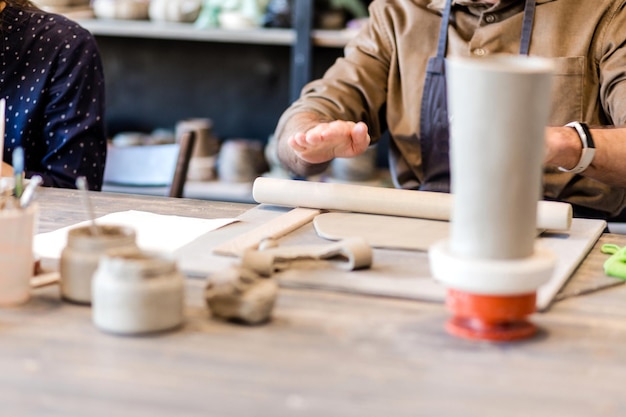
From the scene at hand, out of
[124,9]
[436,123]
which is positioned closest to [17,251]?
[436,123]

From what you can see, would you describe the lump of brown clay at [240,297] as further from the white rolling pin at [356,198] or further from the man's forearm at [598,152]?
the man's forearm at [598,152]

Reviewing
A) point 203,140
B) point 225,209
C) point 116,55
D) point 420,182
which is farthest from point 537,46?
point 116,55

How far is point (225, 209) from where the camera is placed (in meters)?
1.59

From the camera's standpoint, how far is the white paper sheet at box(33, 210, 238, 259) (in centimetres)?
132

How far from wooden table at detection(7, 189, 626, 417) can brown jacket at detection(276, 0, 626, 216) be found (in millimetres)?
830

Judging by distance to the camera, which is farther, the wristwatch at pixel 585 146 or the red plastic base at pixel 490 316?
the wristwatch at pixel 585 146

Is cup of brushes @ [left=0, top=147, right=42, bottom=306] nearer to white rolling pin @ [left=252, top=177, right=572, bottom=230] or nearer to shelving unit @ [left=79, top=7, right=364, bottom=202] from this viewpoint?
white rolling pin @ [left=252, top=177, right=572, bottom=230]

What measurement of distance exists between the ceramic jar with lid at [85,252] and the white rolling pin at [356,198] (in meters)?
0.48

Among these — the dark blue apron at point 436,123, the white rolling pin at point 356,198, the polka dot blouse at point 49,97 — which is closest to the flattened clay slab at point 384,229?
the white rolling pin at point 356,198

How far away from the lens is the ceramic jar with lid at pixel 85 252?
1.07 metres

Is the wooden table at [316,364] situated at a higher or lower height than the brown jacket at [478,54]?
lower

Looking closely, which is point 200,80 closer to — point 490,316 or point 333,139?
point 333,139

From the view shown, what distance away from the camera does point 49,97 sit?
196cm

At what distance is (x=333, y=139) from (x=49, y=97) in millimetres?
651
